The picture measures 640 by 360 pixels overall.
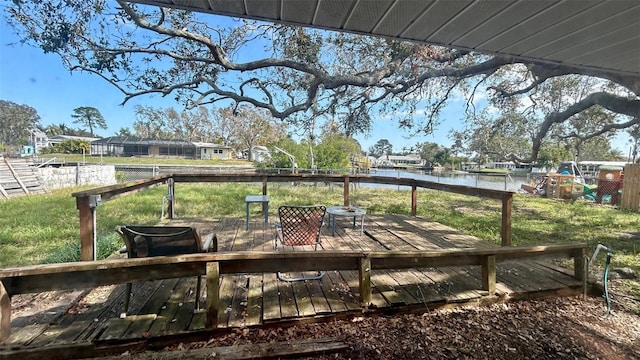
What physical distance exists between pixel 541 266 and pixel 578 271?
48 centimetres

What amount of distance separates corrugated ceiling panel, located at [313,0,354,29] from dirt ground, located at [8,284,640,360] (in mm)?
2338

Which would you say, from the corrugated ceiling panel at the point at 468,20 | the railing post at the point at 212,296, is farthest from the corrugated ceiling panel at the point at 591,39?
the railing post at the point at 212,296

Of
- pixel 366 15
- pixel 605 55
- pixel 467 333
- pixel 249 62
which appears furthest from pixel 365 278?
pixel 249 62

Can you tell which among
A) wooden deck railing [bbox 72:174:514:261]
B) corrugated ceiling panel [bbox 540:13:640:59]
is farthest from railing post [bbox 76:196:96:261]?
corrugated ceiling panel [bbox 540:13:640:59]

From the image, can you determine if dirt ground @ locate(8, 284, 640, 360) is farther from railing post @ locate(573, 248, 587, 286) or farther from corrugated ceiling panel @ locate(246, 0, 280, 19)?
corrugated ceiling panel @ locate(246, 0, 280, 19)

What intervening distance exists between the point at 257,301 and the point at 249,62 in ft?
13.2

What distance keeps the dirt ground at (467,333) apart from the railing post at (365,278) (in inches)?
4.9

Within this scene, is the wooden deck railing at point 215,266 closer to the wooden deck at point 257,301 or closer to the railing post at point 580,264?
the wooden deck at point 257,301

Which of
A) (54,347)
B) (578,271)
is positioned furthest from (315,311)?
(578,271)

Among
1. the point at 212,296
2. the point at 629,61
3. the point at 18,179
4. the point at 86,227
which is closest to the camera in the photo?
the point at 212,296

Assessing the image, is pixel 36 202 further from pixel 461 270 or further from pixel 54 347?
pixel 461 270

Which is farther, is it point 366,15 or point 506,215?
point 506,215

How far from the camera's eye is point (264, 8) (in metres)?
2.24

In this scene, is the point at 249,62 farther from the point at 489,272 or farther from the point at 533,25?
the point at 489,272
